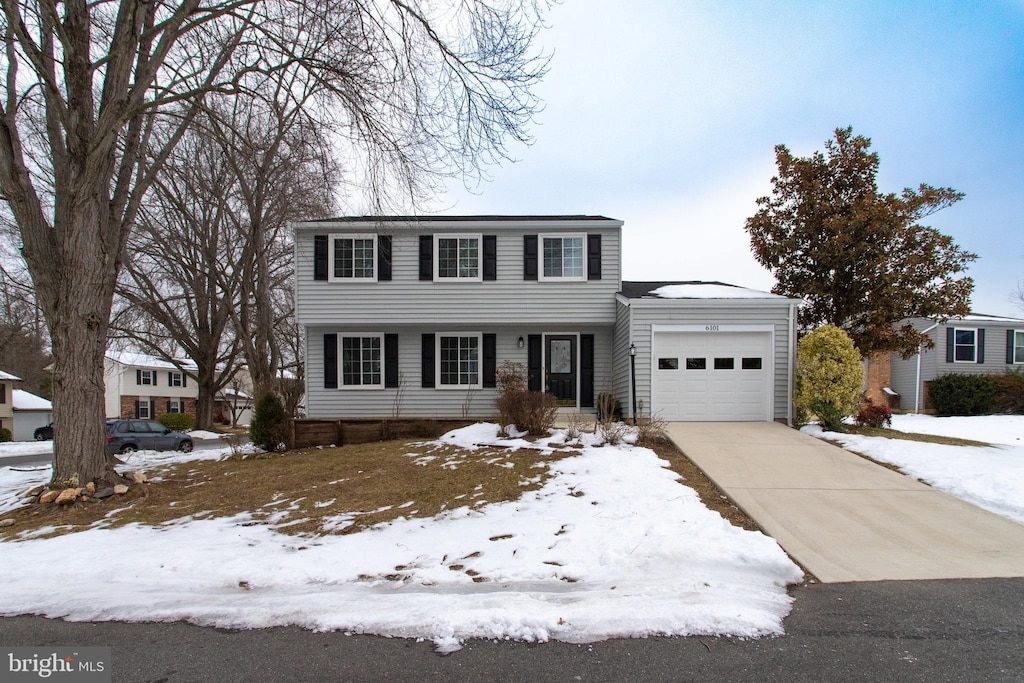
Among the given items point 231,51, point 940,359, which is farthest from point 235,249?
point 940,359

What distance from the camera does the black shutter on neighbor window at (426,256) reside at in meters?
14.2

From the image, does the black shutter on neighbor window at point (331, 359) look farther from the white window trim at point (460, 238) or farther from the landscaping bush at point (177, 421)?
the landscaping bush at point (177, 421)

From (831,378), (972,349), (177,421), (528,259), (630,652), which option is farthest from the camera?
(177,421)

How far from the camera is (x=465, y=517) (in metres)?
6.22

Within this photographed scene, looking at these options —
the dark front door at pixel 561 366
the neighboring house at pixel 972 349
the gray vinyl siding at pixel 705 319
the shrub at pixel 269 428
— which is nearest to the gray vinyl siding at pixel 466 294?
the dark front door at pixel 561 366

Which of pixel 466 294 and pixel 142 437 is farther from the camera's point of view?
pixel 142 437

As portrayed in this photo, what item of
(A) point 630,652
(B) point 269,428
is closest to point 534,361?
(B) point 269,428

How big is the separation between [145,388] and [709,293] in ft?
136

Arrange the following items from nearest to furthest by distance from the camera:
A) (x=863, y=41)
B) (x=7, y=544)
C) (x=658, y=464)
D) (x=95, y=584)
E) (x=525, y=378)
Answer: (x=95, y=584) → (x=7, y=544) → (x=658, y=464) → (x=863, y=41) → (x=525, y=378)

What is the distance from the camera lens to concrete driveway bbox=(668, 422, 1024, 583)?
4897mm

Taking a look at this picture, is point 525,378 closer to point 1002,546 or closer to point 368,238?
point 368,238

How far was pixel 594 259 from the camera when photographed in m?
14.1

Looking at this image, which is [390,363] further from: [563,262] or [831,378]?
[831,378]

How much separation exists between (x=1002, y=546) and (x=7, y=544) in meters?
10.2
